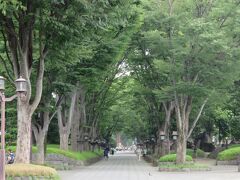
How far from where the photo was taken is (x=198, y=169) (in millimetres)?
27438

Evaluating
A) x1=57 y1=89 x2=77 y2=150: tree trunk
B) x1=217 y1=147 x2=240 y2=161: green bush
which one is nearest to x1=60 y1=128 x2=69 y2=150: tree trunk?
x1=57 y1=89 x2=77 y2=150: tree trunk

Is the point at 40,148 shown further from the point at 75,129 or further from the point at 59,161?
the point at 75,129

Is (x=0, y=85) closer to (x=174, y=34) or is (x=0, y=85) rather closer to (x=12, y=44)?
(x=12, y=44)

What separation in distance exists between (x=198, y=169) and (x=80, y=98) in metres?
15.3

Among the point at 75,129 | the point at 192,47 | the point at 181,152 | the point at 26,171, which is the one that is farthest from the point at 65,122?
the point at 26,171

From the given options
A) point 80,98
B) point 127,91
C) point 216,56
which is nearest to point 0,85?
point 216,56

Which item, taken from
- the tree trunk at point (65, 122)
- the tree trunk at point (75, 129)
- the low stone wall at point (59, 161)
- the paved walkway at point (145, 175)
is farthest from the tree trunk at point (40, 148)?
the tree trunk at point (75, 129)

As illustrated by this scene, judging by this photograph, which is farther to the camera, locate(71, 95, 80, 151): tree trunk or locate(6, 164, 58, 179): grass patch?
locate(71, 95, 80, 151): tree trunk

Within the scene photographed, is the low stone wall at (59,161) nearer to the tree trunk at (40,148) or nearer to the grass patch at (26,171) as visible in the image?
the tree trunk at (40,148)

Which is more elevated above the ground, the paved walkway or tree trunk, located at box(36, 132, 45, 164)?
tree trunk, located at box(36, 132, 45, 164)

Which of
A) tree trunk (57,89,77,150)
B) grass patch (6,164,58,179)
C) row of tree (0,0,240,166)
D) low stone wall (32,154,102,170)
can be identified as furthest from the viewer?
tree trunk (57,89,77,150)

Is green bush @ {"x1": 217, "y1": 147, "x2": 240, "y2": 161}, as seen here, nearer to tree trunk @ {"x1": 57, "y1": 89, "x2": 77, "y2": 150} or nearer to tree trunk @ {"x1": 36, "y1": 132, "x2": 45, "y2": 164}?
tree trunk @ {"x1": 57, "y1": 89, "x2": 77, "y2": 150}

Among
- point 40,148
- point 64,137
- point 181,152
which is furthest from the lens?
point 64,137

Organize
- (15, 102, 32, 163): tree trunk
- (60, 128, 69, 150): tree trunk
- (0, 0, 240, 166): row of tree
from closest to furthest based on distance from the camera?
(0, 0, 240, 166): row of tree < (15, 102, 32, 163): tree trunk < (60, 128, 69, 150): tree trunk
